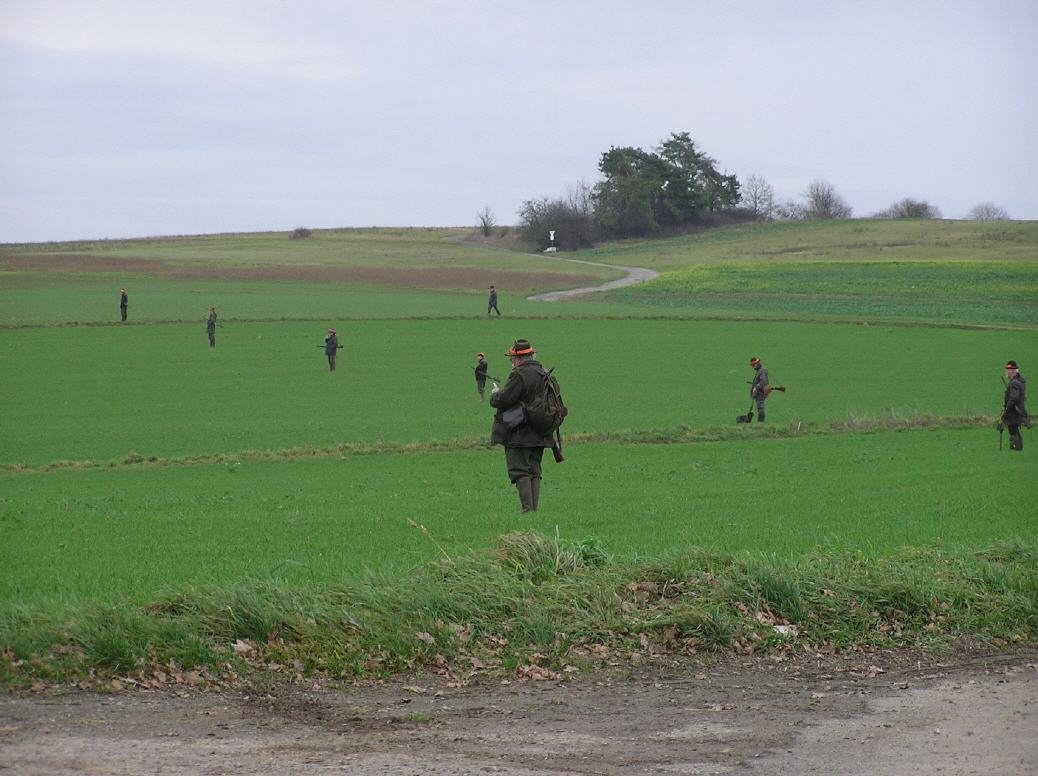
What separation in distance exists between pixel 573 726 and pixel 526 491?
24.9 ft

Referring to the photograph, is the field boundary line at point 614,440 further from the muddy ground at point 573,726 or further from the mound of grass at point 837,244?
the mound of grass at point 837,244

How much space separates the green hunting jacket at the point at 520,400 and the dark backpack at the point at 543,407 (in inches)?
1.6

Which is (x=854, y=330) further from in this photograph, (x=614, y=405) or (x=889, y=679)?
(x=889, y=679)

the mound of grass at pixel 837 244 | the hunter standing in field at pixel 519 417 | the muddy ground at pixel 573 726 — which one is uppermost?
the mound of grass at pixel 837 244

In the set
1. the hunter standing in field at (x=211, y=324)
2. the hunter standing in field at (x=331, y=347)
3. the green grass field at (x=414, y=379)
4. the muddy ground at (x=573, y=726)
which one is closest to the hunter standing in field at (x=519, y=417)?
the muddy ground at (x=573, y=726)

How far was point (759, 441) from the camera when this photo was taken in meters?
27.4

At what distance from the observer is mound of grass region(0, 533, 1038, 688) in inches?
309

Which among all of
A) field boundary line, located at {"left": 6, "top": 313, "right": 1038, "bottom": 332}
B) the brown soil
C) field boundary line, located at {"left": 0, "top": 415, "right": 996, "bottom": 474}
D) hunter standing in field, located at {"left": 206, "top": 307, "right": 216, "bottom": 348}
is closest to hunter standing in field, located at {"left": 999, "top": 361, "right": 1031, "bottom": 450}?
field boundary line, located at {"left": 0, "top": 415, "right": 996, "bottom": 474}

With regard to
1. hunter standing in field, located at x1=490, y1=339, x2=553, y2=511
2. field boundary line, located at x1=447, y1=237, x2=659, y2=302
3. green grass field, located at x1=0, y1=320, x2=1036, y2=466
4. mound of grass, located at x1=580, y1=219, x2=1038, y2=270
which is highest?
mound of grass, located at x1=580, y1=219, x2=1038, y2=270

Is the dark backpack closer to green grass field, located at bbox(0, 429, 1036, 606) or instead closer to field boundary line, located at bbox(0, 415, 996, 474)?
green grass field, located at bbox(0, 429, 1036, 606)

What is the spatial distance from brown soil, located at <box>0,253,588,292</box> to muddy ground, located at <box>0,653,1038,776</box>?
260 ft

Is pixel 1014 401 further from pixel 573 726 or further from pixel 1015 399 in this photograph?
pixel 573 726

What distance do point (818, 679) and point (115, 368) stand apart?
134 ft

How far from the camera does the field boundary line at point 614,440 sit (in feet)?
82.3
